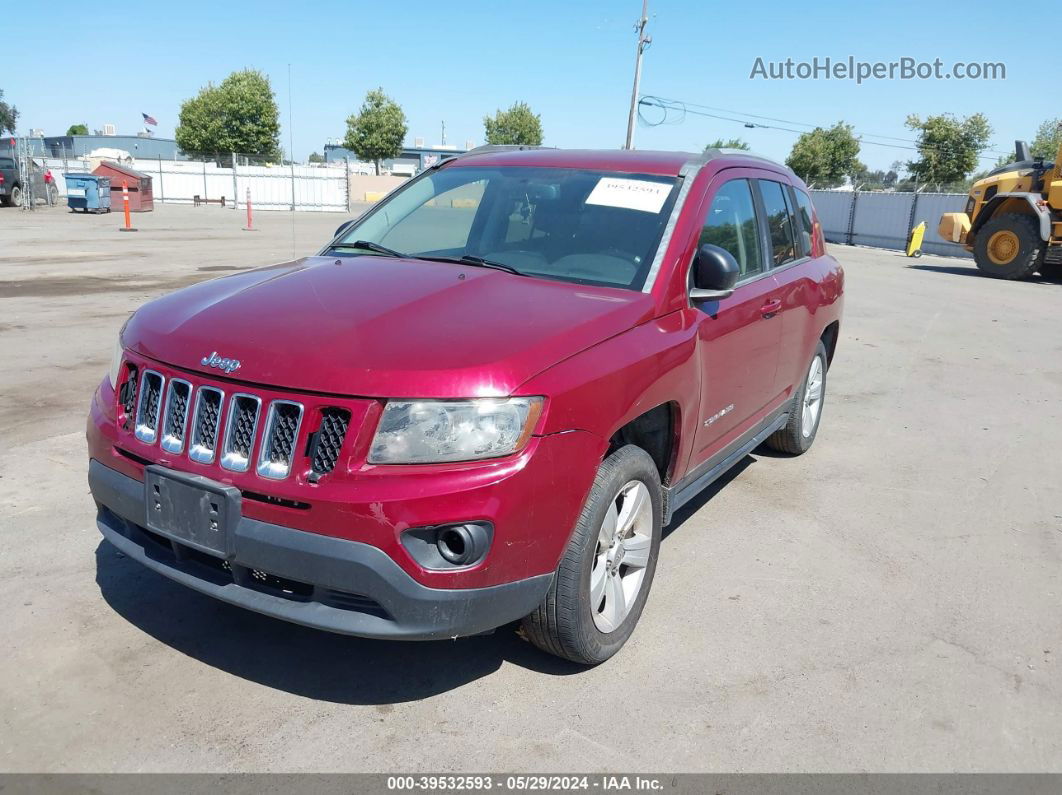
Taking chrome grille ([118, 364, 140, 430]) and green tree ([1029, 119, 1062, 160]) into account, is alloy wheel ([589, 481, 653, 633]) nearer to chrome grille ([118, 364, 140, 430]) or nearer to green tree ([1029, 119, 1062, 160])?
chrome grille ([118, 364, 140, 430])

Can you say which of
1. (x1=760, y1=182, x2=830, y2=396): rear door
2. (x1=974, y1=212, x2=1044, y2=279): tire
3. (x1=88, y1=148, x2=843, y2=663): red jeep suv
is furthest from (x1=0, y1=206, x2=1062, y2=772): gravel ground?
(x1=974, y1=212, x2=1044, y2=279): tire

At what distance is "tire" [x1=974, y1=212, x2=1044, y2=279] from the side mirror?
18214 mm

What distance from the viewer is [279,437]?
264cm

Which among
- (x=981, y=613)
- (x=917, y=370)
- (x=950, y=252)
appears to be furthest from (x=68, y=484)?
(x=950, y=252)

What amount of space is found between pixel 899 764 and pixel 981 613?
1.32 m

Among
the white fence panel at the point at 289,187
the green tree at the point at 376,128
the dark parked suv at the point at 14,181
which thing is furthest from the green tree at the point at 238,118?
the dark parked suv at the point at 14,181

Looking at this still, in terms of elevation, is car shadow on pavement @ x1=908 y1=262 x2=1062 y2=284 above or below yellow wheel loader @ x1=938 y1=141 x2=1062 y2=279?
below

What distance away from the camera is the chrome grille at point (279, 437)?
103 inches

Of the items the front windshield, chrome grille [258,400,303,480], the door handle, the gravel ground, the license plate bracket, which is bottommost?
the gravel ground

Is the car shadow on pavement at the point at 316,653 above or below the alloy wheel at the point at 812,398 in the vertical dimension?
below

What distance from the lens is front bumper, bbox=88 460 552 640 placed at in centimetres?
252

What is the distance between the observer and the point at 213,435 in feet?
9.04

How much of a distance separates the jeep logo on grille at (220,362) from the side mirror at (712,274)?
1.81 m

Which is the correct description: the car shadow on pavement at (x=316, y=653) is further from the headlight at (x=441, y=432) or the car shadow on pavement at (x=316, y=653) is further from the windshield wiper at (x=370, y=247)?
the windshield wiper at (x=370, y=247)
